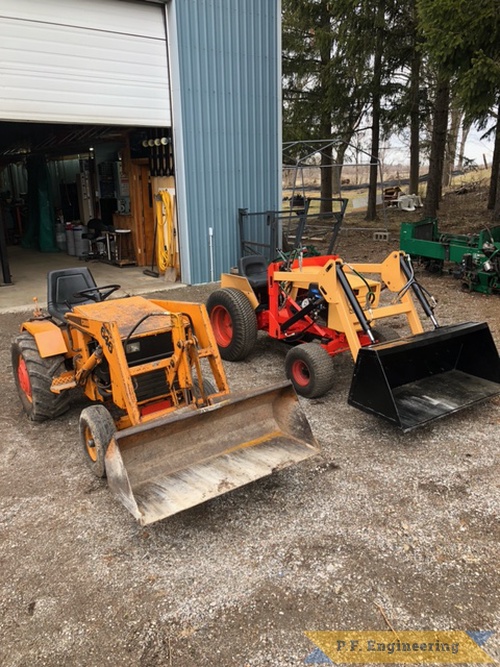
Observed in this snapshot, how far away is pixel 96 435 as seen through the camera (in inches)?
139

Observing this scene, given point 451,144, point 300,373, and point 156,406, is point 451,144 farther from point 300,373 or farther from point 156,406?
point 156,406

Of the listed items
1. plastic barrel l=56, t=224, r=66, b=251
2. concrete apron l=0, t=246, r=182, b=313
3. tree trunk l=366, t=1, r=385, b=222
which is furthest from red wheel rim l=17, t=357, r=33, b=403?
tree trunk l=366, t=1, r=385, b=222

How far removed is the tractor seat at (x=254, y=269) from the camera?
6.16 m

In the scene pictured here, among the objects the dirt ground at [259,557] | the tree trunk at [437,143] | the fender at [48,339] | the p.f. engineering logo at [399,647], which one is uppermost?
the tree trunk at [437,143]

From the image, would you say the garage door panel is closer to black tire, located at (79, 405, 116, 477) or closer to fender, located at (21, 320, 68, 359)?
fender, located at (21, 320, 68, 359)

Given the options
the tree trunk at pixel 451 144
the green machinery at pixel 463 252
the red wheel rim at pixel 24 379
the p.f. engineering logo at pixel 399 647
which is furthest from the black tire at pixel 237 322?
the tree trunk at pixel 451 144

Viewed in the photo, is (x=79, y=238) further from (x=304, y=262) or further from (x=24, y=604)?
(x=24, y=604)

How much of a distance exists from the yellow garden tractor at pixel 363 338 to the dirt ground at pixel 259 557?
329mm

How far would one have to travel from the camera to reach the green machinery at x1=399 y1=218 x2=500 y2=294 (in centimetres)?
873

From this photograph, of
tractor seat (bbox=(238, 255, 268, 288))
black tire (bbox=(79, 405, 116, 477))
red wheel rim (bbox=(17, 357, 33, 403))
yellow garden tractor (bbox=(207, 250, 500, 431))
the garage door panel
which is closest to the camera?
black tire (bbox=(79, 405, 116, 477))

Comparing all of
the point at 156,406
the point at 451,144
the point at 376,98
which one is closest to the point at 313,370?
the point at 156,406

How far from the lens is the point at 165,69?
9.55 metres

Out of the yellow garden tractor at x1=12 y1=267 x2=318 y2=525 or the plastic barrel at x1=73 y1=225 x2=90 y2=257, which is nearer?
the yellow garden tractor at x1=12 y1=267 x2=318 y2=525

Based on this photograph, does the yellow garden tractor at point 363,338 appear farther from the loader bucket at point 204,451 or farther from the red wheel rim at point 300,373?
the loader bucket at point 204,451
